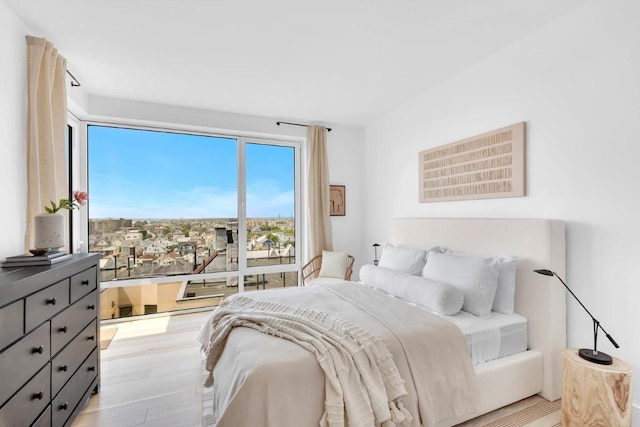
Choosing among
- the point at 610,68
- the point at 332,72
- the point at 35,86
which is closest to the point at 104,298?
the point at 35,86

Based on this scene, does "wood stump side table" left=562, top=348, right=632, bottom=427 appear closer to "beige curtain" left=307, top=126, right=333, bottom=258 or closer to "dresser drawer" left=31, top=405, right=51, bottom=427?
"dresser drawer" left=31, top=405, right=51, bottom=427

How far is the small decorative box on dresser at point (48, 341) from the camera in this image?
1271 mm

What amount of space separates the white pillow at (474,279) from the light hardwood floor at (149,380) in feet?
6.44

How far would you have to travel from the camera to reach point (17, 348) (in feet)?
4.31

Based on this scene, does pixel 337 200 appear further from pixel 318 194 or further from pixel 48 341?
pixel 48 341

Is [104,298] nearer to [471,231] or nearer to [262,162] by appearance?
[262,162]

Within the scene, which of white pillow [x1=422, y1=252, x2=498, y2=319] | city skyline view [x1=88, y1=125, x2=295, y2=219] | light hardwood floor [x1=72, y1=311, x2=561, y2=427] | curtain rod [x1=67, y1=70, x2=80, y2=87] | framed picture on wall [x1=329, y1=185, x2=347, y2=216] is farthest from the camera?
framed picture on wall [x1=329, y1=185, x2=347, y2=216]

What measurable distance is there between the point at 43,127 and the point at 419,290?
9.87 ft

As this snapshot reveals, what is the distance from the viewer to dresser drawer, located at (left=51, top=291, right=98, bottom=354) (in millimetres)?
1627

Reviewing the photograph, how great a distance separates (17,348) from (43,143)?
1.59m

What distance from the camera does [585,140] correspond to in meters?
2.00

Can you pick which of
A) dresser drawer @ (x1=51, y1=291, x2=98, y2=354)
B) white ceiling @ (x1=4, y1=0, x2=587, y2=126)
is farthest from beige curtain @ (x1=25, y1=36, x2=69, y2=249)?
dresser drawer @ (x1=51, y1=291, x2=98, y2=354)

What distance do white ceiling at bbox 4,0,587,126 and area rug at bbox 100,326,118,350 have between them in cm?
261

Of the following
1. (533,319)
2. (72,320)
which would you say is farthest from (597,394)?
(72,320)
